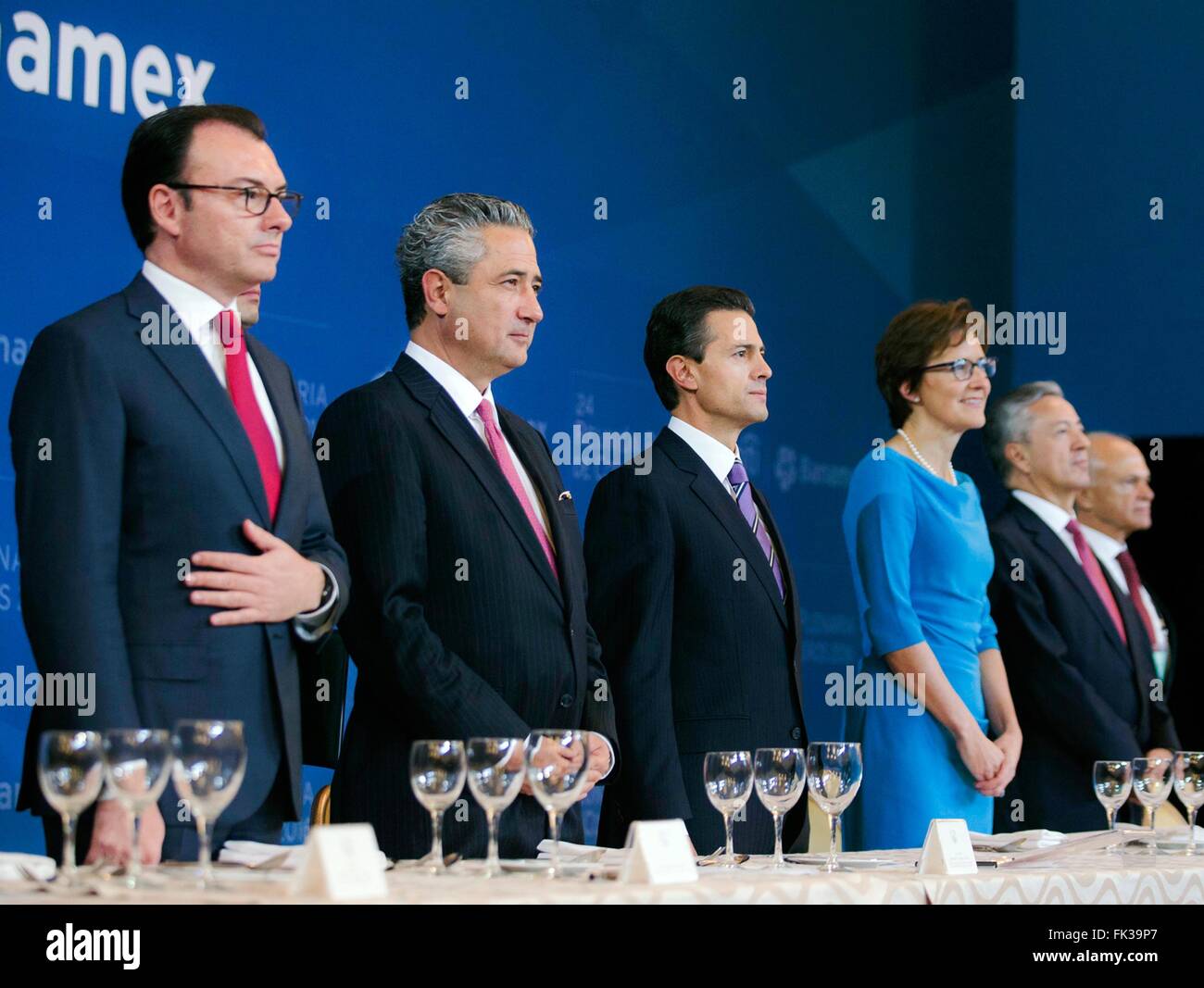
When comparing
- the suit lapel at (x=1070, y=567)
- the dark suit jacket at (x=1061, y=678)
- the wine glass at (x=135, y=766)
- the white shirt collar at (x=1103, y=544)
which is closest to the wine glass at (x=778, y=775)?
the wine glass at (x=135, y=766)

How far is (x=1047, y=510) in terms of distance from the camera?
5.01m

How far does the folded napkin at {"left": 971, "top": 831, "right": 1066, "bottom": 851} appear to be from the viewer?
2.87 m

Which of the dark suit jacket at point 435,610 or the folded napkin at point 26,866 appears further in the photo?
the dark suit jacket at point 435,610

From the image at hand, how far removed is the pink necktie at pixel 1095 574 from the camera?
4996 millimetres

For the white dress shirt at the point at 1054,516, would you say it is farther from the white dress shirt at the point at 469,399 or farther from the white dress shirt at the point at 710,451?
the white dress shirt at the point at 469,399

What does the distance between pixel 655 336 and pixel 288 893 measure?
2.46 meters

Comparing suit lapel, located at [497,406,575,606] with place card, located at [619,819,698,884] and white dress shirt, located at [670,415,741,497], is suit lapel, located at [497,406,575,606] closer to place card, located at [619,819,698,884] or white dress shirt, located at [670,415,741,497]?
white dress shirt, located at [670,415,741,497]

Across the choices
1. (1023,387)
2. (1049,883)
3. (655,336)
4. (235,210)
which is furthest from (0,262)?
(1023,387)

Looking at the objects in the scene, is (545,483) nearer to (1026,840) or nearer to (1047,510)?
(1026,840)

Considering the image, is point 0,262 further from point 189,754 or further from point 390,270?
point 189,754

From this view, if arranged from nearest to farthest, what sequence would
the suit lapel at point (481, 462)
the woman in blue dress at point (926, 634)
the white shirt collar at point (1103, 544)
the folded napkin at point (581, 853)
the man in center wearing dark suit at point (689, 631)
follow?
the folded napkin at point (581, 853)
the suit lapel at point (481, 462)
the man in center wearing dark suit at point (689, 631)
the woman in blue dress at point (926, 634)
the white shirt collar at point (1103, 544)

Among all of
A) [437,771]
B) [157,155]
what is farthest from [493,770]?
[157,155]

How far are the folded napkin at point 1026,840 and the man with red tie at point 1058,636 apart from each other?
1623 millimetres

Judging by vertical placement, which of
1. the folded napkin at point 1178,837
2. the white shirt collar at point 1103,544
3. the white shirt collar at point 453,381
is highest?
the white shirt collar at point 453,381
